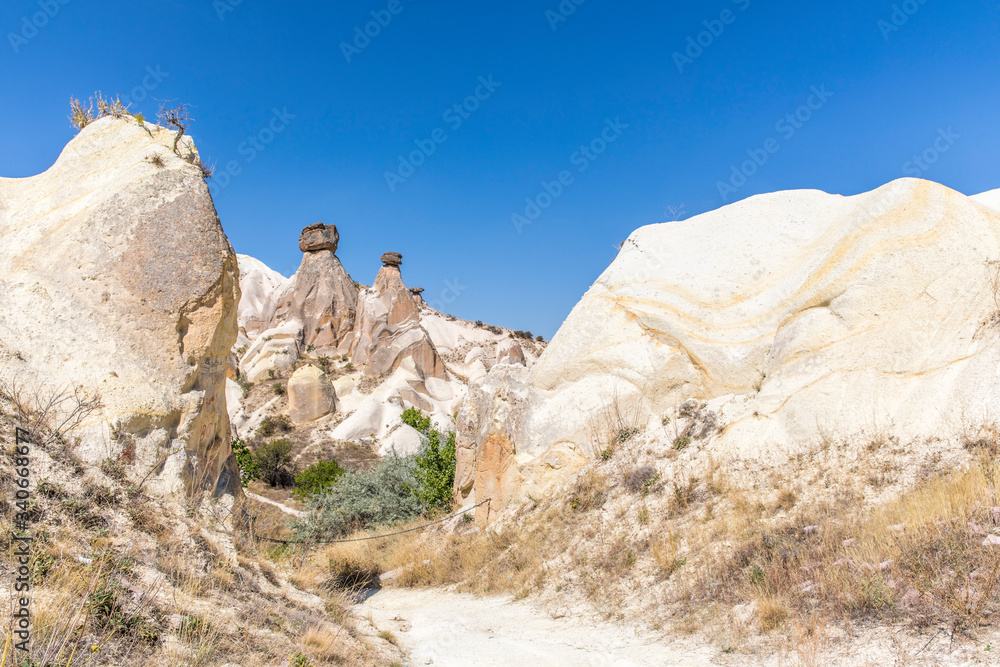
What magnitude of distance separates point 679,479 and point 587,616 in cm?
197

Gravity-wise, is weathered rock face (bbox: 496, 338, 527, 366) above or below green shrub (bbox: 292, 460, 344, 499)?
above

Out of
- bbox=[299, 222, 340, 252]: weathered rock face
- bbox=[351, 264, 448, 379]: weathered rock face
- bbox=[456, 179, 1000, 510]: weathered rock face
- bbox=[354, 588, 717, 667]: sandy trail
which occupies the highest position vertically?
bbox=[299, 222, 340, 252]: weathered rock face

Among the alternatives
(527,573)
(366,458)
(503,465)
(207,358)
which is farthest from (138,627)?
(366,458)

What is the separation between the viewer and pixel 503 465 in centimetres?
833

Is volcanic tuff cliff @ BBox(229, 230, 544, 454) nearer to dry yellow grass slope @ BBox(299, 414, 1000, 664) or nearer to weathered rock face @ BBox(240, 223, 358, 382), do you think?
weathered rock face @ BBox(240, 223, 358, 382)

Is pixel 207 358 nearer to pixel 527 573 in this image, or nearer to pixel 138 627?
Result: pixel 138 627

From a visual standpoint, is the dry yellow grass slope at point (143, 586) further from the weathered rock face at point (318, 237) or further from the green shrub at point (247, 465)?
the weathered rock face at point (318, 237)

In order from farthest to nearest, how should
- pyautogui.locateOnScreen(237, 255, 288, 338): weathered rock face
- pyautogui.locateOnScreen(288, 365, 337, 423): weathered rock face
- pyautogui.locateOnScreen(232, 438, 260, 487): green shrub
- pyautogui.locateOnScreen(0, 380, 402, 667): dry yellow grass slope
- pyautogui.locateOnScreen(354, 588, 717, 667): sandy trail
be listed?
pyautogui.locateOnScreen(237, 255, 288, 338): weathered rock face
pyautogui.locateOnScreen(288, 365, 337, 423): weathered rock face
pyautogui.locateOnScreen(232, 438, 260, 487): green shrub
pyautogui.locateOnScreen(354, 588, 717, 667): sandy trail
pyautogui.locateOnScreen(0, 380, 402, 667): dry yellow grass slope

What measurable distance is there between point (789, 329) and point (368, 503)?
312 inches

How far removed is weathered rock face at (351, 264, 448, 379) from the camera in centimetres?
3033

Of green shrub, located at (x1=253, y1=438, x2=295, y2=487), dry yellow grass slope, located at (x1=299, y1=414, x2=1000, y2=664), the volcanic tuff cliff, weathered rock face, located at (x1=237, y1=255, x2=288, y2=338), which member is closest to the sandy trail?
dry yellow grass slope, located at (x1=299, y1=414, x2=1000, y2=664)

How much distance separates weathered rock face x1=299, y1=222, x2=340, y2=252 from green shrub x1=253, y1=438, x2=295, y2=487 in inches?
744

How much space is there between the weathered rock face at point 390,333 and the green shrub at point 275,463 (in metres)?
9.62

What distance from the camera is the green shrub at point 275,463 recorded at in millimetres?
19688
